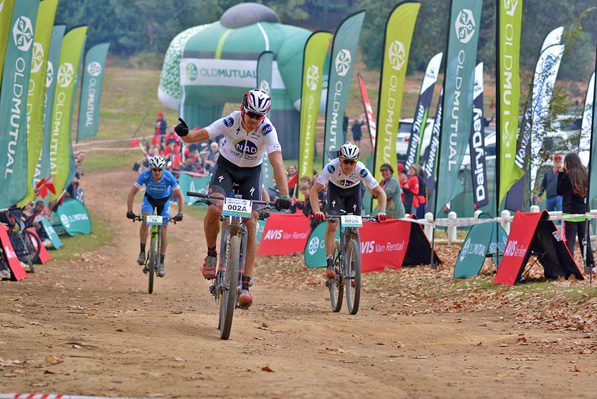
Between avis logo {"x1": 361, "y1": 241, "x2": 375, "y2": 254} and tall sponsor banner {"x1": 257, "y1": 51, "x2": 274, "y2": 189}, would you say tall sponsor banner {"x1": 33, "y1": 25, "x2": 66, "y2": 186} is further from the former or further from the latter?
avis logo {"x1": 361, "y1": 241, "x2": 375, "y2": 254}

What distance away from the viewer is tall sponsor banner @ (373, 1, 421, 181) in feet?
66.5

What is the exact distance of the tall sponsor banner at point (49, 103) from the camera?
22.4 metres

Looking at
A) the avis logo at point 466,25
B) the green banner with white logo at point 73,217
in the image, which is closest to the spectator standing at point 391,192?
the avis logo at point 466,25

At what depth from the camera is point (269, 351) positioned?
8367mm

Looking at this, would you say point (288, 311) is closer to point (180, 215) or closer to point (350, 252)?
point (350, 252)

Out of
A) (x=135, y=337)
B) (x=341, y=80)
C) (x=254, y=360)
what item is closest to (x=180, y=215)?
(x=135, y=337)

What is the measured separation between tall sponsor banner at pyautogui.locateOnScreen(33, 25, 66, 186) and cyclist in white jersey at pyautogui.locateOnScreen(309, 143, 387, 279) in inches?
427

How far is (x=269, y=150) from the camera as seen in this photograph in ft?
31.8

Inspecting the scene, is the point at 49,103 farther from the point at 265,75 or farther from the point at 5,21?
the point at 5,21

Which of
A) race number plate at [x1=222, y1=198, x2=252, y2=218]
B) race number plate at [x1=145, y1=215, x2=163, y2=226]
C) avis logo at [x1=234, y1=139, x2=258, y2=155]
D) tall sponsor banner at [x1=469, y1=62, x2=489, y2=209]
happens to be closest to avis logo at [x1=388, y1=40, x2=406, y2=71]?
tall sponsor banner at [x1=469, y1=62, x2=489, y2=209]

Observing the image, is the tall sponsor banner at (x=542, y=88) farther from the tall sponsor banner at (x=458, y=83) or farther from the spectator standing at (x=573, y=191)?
the spectator standing at (x=573, y=191)

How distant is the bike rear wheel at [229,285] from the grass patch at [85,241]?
1249cm

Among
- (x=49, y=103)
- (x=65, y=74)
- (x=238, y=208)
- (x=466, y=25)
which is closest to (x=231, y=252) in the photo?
(x=238, y=208)

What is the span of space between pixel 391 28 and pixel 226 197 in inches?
453
